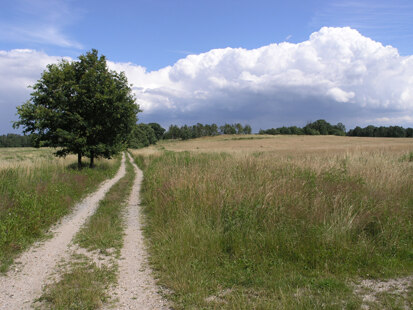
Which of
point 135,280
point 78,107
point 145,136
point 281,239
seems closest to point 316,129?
point 145,136

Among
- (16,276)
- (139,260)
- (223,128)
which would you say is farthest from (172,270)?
(223,128)

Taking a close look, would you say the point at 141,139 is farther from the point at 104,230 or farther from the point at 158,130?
the point at 104,230

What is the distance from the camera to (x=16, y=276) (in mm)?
4453

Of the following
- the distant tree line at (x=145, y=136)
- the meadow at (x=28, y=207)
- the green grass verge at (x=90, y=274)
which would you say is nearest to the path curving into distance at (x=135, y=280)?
the green grass verge at (x=90, y=274)

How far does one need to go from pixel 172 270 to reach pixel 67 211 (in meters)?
6.23

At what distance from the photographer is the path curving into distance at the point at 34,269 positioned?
3772 millimetres

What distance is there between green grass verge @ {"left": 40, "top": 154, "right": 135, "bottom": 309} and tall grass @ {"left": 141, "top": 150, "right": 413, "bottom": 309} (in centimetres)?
88

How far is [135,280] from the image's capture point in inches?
166

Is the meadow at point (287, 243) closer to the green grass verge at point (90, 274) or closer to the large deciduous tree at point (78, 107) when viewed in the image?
the green grass verge at point (90, 274)

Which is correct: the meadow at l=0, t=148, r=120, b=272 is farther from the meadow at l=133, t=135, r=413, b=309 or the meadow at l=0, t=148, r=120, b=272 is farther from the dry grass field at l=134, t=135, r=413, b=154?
the dry grass field at l=134, t=135, r=413, b=154

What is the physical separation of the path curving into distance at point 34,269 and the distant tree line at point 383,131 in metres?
114

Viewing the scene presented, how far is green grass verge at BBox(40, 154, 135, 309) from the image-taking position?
11.7ft

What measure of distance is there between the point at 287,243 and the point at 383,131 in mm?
117646

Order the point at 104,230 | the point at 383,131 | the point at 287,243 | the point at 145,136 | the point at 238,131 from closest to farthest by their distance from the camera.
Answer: the point at 287,243 < the point at 104,230 < the point at 145,136 < the point at 383,131 < the point at 238,131
